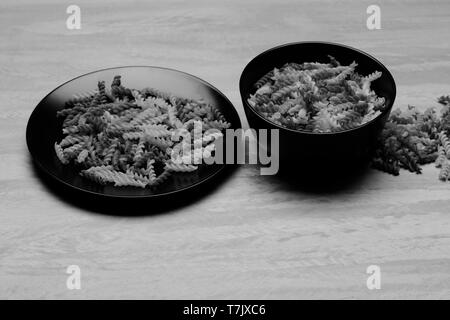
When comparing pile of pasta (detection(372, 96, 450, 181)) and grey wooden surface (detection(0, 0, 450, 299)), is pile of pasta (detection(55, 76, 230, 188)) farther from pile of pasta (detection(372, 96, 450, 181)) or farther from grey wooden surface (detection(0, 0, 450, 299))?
pile of pasta (detection(372, 96, 450, 181))

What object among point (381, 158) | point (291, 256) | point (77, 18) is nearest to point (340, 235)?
point (291, 256)

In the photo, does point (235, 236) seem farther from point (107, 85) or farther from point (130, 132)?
point (107, 85)

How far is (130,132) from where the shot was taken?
4.76 feet

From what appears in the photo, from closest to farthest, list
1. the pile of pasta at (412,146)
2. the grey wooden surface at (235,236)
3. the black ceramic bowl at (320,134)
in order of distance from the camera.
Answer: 1. the grey wooden surface at (235,236)
2. the black ceramic bowl at (320,134)
3. the pile of pasta at (412,146)

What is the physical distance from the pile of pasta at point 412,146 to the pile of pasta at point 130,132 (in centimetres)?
36

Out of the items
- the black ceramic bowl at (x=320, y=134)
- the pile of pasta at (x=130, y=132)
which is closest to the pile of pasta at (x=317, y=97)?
the black ceramic bowl at (x=320, y=134)

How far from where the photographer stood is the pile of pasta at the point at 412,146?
1.46 metres

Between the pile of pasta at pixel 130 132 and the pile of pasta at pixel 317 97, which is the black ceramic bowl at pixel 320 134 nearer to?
the pile of pasta at pixel 317 97

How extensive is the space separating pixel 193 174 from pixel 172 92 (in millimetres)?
343

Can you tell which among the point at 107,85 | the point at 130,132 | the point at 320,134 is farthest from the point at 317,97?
the point at 107,85

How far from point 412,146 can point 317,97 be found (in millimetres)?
252

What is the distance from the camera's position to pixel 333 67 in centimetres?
155
